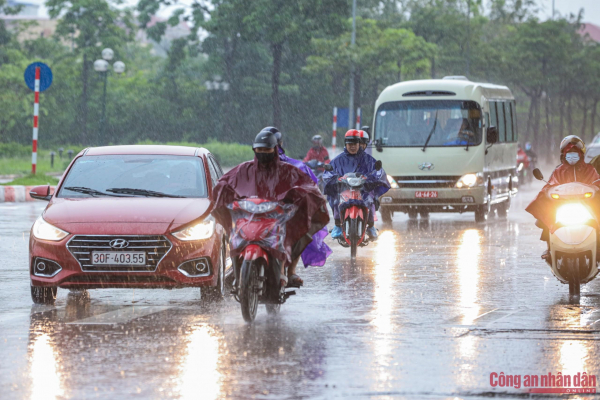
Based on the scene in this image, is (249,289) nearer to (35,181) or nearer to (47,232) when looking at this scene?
(47,232)

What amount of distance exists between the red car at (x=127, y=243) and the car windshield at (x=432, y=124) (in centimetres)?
1147

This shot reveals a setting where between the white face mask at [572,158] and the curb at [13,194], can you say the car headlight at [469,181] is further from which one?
the white face mask at [572,158]

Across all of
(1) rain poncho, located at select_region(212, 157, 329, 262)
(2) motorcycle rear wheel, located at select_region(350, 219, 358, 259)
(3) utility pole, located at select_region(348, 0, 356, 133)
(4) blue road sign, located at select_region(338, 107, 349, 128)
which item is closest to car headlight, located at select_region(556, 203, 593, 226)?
(1) rain poncho, located at select_region(212, 157, 329, 262)

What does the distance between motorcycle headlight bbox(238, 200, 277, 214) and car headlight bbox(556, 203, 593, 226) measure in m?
2.97

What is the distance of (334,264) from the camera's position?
13812 mm

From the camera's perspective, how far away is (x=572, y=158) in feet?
35.2

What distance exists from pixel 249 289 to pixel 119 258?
1.37 meters

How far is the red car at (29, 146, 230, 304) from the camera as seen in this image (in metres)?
9.44

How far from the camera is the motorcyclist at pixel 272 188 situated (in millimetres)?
8961

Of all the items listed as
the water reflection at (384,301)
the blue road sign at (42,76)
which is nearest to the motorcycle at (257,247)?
the water reflection at (384,301)

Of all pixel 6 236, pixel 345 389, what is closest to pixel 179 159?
pixel 345 389

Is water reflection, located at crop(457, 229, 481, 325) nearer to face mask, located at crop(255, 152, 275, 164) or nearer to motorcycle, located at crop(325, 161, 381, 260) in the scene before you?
motorcycle, located at crop(325, 161, 381, 260)

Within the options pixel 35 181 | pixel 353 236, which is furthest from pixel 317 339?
pixel 35 181

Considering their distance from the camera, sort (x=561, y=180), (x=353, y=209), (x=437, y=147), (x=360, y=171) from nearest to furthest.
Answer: (x=561, y=180), (x=353, y=209), (x=360, y=171), (x=437, y=147)
